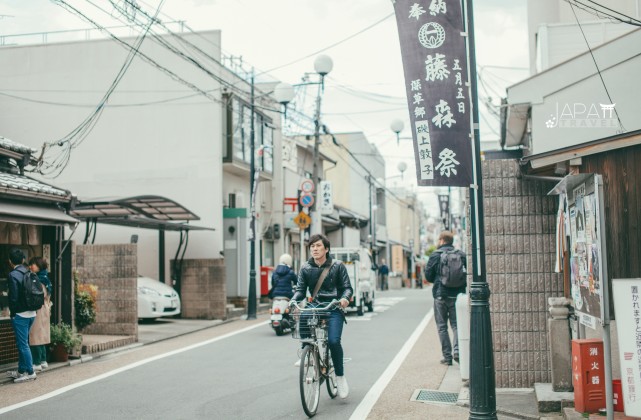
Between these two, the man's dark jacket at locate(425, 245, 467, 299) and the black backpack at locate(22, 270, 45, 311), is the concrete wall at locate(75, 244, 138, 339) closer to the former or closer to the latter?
the black backpack at locate(22, 270, 45, 311)

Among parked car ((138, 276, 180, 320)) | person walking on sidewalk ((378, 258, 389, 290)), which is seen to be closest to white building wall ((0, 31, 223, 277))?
parked car ((138, 276, 180, 320))

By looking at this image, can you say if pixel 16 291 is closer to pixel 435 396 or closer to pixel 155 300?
pixel 435 396

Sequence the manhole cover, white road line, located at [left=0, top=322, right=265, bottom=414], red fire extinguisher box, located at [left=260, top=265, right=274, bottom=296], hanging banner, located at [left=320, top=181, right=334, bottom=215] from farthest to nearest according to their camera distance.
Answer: hanging banner, located at [left=320, top=181, right=334, bottom=215], red fire extinguisher box, located at [left=260, top=265, right=274, bottom=296], white road line, located at [left=0, top=322, right=265, bottom=414], the manhole cover

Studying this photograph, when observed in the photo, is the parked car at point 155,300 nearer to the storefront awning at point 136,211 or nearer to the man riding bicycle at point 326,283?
the storefront awning at point 136,211

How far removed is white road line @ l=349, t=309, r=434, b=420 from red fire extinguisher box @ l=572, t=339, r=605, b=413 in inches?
92.5

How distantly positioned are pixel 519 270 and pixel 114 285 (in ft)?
32.8

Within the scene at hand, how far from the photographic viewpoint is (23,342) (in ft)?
33.9

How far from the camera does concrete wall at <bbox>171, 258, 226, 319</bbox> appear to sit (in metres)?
20.6

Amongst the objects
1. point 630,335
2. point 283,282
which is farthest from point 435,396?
point 283,282

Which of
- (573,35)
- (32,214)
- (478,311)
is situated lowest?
(478,311)

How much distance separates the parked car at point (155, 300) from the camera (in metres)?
18.5

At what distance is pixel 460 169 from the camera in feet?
21.8

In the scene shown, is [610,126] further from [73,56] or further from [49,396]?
[73,56]

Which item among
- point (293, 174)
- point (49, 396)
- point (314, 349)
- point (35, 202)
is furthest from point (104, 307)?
point (293, 174)
